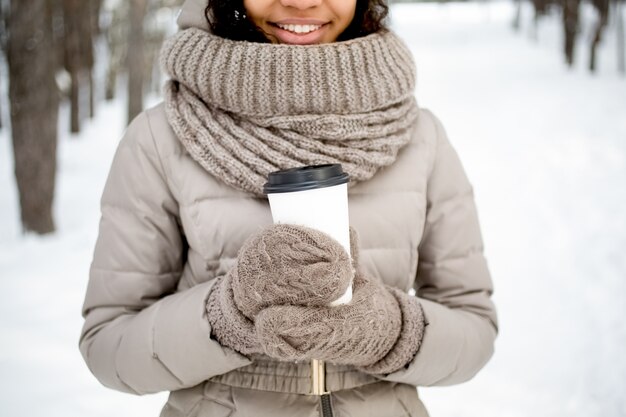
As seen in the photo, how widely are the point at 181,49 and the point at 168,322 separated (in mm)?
655

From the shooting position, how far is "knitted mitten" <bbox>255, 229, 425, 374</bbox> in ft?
3.72

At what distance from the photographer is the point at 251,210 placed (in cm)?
145

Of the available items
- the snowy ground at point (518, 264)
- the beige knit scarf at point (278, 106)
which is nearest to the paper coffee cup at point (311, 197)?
the beige knit scarf at point (278, 106)

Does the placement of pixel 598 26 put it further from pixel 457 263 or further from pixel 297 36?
pixel 297 36

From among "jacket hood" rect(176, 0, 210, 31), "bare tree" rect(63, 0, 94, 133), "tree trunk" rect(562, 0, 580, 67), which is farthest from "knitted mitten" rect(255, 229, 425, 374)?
"tree trunk" rect(562, 0, 580, 67)

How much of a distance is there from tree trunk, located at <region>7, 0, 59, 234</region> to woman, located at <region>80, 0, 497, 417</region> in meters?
5.42

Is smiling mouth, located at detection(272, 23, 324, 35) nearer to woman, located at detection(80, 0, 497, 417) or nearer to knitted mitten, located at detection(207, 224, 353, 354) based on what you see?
woman, located at detection(80, 0, 497, 417)

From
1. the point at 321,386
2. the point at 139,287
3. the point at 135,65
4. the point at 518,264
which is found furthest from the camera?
the point at 135,65

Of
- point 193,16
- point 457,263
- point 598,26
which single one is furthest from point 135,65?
point 598,26

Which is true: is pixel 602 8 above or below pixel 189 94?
below

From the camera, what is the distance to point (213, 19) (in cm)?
156

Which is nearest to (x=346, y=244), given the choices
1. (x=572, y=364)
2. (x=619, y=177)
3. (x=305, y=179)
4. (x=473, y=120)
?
(x=305, y=179)

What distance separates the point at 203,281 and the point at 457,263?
654 millimetres

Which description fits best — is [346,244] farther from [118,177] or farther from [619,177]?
[619,177]
